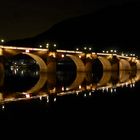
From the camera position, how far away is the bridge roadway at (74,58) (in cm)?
5109

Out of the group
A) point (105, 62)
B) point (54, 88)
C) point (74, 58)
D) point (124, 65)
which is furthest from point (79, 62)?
point (54, 88)

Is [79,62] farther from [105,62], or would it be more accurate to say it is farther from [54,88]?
[54,88]

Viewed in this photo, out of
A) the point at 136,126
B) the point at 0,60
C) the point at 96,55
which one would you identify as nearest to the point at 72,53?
the point at 96,55

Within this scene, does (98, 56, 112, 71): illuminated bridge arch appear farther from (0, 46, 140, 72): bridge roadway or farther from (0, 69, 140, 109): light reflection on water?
(0, 69, 140, 109): light reflection on water

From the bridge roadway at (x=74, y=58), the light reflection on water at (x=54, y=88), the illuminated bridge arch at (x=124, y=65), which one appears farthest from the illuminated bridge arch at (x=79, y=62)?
the illuminated bridge arch at (x=124, y=65)

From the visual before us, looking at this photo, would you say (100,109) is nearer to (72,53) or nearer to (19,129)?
(19,129)

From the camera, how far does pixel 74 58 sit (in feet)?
224

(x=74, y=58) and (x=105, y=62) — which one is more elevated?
(x=74, y=58)

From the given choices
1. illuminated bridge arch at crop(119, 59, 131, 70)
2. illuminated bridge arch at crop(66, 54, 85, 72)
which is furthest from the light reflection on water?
illuminated bridge arch at crop(119, 59, 131, 70)

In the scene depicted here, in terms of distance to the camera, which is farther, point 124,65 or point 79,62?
point 124,65

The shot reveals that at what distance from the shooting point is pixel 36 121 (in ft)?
40.8

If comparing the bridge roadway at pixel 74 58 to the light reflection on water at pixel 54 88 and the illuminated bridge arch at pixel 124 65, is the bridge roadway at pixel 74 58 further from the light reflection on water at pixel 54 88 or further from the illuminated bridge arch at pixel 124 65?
the light reflection on water at pixel 54 88

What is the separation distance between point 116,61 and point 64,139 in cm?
7046

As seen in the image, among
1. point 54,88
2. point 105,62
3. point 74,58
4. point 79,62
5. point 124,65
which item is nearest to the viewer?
point 54,88
